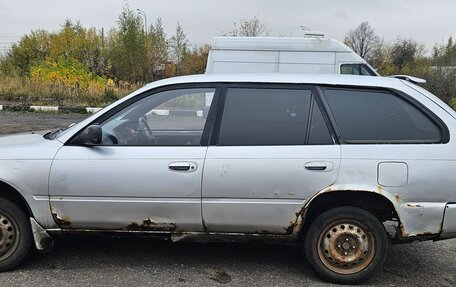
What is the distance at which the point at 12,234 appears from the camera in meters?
3.67

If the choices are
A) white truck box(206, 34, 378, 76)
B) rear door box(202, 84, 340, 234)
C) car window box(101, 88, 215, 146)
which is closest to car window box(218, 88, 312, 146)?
rear door box(202, 84, 340, 234)

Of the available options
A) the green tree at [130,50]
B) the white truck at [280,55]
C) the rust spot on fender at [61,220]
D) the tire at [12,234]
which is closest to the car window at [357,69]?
the white truck at [280,55]

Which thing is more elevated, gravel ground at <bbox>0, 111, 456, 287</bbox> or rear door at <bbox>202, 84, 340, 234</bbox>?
rear door at <bbox>202, 84, 340, 234</bbox>

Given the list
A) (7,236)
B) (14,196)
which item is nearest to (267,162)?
(14,196)

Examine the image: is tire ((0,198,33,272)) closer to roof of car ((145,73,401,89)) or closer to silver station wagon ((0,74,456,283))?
silver station wagon ((0,74,456,283))

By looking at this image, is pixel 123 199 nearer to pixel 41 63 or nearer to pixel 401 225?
pixel 401 225

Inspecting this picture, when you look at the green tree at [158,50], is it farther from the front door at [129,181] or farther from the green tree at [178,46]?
the front door at [129,181]

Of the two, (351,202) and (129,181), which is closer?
(129,181)

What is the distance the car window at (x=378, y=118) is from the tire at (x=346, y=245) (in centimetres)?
62

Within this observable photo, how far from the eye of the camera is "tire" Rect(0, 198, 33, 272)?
11.9ft

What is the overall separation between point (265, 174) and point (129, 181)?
106 centimetres

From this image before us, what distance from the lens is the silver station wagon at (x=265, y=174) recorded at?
136 inches

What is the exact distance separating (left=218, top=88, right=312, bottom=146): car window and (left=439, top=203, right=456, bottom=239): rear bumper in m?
1.22

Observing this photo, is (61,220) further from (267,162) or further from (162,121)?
(267,162)
